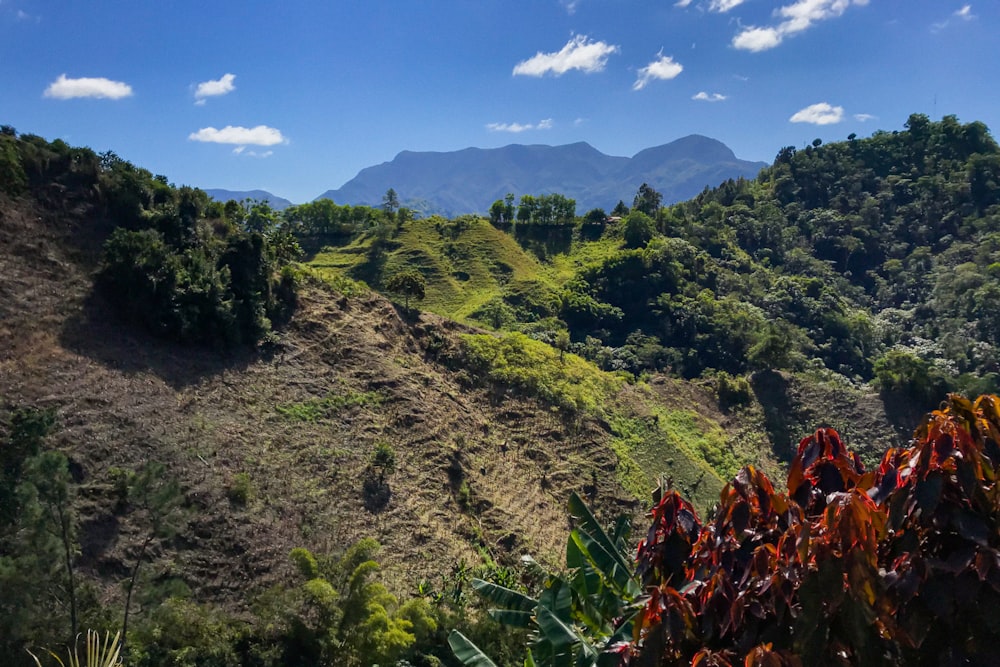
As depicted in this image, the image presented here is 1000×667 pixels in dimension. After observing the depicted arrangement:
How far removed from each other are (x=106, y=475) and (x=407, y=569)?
814cm

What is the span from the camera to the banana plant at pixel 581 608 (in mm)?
4609

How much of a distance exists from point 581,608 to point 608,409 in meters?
23.9

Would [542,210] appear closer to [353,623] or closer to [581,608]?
[353,623]

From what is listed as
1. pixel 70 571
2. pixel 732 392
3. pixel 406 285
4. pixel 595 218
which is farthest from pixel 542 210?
pixel 70 571

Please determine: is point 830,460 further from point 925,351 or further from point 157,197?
point 925,351

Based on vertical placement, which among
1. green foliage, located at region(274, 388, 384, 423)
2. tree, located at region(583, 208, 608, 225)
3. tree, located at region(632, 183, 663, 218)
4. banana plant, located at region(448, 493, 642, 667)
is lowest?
green foliage, located at region(274, 388, 384, 423)

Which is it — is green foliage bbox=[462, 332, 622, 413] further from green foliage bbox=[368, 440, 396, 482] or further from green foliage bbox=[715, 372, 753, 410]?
green foliage bbox=[715, 372, 753, 410]

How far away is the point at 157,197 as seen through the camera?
23.6m

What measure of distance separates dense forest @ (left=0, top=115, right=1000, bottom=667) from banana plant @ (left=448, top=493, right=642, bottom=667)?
0.09 feet

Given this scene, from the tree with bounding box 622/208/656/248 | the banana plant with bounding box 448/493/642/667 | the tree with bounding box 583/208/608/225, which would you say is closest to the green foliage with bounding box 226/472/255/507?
the banana plant with bounding box 448/493/642/667

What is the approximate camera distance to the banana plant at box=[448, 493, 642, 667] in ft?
15.1

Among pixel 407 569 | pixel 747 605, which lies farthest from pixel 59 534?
pixel 747 605

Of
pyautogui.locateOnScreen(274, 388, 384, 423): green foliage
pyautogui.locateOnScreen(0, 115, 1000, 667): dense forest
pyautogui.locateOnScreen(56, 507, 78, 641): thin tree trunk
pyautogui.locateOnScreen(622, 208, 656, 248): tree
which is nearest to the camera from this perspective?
pyautogui.locateOnScreen(0, 115, 1000, 667): dense forest

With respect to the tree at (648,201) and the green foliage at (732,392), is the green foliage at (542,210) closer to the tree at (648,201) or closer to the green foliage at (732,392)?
the tree at (648,201)
